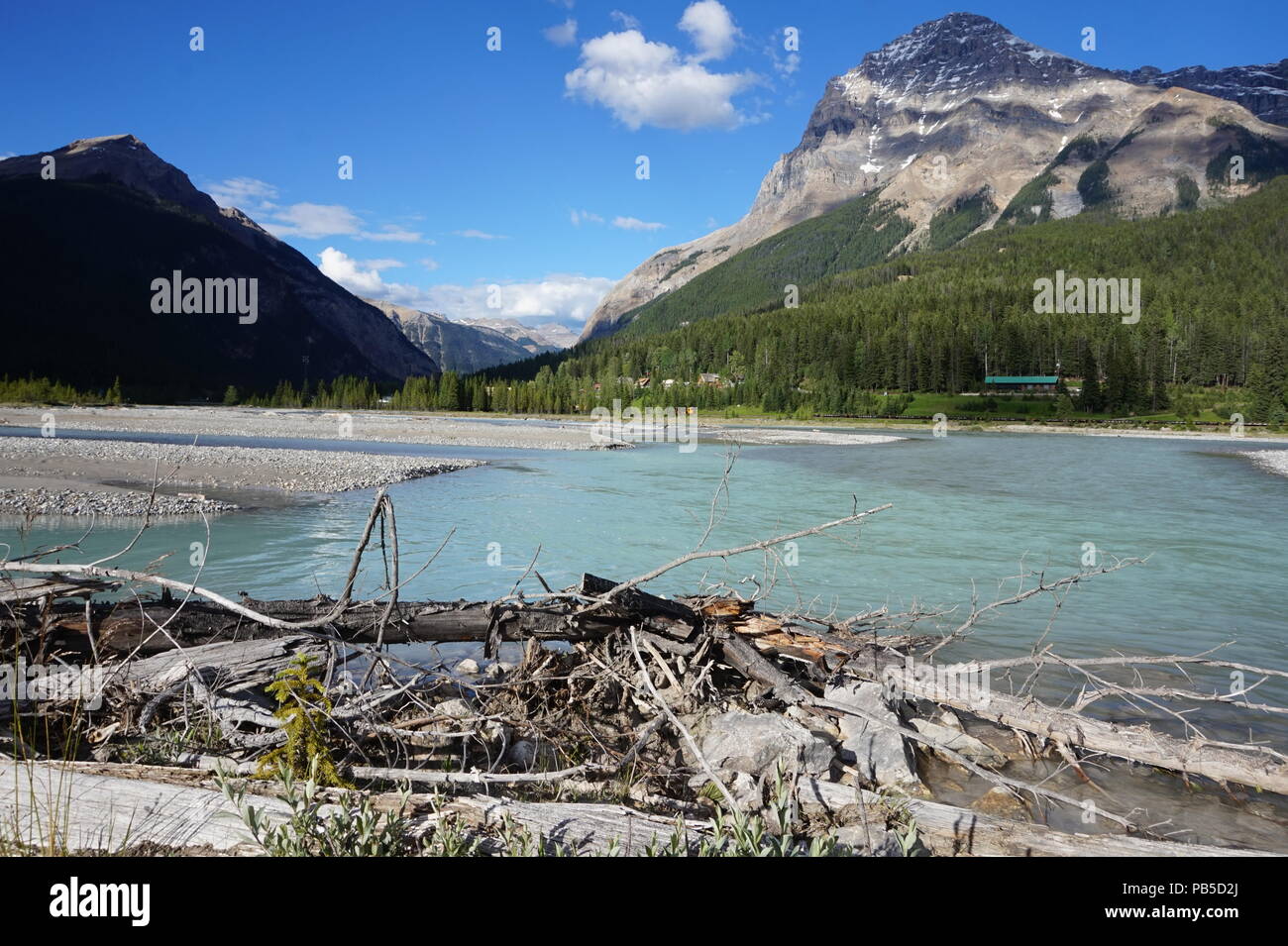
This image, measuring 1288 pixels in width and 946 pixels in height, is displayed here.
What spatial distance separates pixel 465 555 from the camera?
51.5 ft

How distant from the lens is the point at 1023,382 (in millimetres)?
141250

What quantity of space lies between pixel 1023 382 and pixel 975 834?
516 feet

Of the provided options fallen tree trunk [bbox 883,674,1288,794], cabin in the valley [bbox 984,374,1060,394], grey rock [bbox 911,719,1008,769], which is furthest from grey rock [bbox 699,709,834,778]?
cabin in the valley [bbox 984,374,1060,394]

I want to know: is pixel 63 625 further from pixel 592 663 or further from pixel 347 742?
pixel 592 663

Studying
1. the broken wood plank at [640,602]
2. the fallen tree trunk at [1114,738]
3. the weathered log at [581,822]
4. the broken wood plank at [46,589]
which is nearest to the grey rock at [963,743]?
the fallen tree trunk at [1114,738]

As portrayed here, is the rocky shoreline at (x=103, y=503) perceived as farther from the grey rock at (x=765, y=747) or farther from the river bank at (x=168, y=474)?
the grey rock at (x=765, y=747)

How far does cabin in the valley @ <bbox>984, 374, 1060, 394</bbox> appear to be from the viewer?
137m

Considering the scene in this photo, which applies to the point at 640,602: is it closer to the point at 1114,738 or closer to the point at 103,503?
the point at 1114,738

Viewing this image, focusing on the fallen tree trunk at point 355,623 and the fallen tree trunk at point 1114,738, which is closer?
the fallen tree trunk at point 1114,738

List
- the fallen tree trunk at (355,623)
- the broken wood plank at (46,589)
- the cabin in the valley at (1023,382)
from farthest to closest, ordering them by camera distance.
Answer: the cabin in the valley at (1023,382) → the fallen tree trunk at (355,623) → the broken wood plank at (46,589)

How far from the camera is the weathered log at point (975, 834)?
4.19 metres

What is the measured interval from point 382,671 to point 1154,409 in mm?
148569

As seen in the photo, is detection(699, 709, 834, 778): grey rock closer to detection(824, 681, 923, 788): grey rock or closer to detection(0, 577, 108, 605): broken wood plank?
detection(824, 681, 923, 788): grey rock

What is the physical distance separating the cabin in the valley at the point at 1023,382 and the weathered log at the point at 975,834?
151 m
